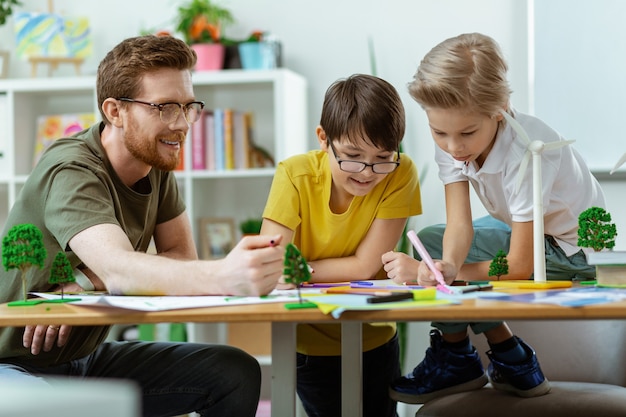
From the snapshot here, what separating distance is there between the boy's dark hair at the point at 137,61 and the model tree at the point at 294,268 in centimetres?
82

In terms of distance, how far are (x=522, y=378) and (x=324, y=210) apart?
626 millimetres

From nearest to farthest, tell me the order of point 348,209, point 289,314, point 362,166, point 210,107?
point 289,314, point 362,166, point 348,209, point 210,107

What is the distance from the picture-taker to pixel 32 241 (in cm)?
149

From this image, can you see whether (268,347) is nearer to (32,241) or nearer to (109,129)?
(109,129)

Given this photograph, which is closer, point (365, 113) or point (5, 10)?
point (365, 113)

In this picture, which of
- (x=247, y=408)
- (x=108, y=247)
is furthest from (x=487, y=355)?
(x=108, y=247)

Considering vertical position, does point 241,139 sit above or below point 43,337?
above

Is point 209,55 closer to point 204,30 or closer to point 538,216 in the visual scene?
point 204,30

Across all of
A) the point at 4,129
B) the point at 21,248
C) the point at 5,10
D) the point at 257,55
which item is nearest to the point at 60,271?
the point at 21,248

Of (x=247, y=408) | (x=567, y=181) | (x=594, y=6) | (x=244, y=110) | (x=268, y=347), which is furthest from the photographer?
(x=244, y=110)

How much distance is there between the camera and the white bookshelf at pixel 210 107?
12.4ft

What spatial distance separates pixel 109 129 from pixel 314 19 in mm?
2166

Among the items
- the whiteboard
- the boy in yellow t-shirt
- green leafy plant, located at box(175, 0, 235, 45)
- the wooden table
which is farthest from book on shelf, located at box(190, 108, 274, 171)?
the wooden table

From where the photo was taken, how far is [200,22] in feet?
12.7
